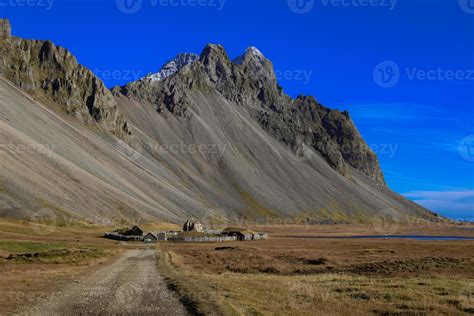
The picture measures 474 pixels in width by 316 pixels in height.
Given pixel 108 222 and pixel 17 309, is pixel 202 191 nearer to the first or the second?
pixel 108 222

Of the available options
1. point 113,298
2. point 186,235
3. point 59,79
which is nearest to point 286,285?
point 113,298

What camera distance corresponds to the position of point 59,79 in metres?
185

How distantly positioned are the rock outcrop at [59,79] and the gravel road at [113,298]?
161 metres

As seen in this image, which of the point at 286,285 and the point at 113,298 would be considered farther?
the point at 286,285

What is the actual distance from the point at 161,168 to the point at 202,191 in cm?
1903

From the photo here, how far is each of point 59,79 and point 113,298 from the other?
17932 centimetres

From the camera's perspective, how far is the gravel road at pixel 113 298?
749 inches

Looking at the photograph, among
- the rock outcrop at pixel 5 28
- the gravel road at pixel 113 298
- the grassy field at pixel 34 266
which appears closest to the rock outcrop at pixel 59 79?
the rock outcrop at pixel 5 28

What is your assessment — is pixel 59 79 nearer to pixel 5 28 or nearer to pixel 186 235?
pixel 5 28

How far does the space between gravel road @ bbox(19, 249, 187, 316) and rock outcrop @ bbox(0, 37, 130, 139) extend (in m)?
161

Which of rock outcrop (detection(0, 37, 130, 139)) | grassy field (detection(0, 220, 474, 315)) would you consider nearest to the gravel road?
grassy field (detection(0, 220, 474, 315))

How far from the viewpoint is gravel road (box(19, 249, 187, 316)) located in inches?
749

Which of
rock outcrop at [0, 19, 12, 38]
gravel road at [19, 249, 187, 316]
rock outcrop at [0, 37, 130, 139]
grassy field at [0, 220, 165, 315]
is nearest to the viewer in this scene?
gravel road at [19, 249, 187, 316]

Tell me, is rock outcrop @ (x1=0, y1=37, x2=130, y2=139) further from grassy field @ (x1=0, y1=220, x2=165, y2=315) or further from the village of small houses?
grassy field @ (x1=0, y1=220, x2=165, y2=315)
